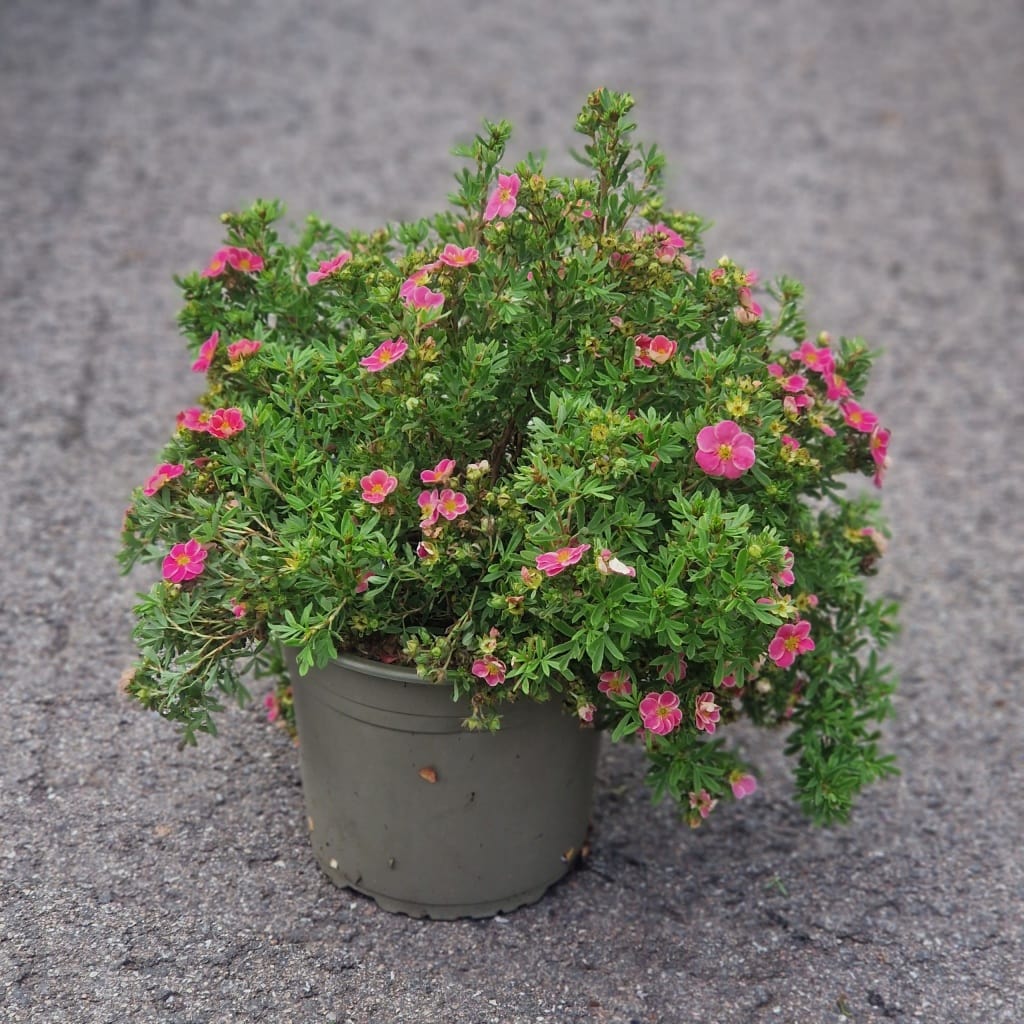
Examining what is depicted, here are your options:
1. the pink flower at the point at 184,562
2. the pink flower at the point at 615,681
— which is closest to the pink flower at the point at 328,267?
→ the pink flower at the point at 184,562

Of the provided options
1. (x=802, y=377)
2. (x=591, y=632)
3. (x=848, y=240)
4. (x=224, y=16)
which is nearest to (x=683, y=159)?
(x=848, y=240)

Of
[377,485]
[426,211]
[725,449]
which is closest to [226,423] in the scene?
[377,485]

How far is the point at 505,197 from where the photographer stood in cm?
194

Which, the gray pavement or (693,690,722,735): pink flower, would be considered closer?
(693,690,722,735): pink flower

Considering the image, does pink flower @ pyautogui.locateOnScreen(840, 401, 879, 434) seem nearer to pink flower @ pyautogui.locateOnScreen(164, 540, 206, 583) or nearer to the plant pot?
the plant pot

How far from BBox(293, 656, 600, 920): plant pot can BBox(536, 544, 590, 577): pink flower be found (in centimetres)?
33

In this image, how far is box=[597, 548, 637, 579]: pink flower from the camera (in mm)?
1712

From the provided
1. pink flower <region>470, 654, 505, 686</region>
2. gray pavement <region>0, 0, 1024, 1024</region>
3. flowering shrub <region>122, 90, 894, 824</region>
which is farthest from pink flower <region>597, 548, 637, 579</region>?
gray pavement <region>0, 0, 1024, 1024</region>

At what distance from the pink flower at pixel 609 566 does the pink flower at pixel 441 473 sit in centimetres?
26

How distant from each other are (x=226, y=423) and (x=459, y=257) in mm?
Answer: 432

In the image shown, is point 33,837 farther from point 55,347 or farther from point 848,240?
point 848,240

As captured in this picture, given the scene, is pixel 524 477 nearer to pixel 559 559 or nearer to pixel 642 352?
pixel 559 559

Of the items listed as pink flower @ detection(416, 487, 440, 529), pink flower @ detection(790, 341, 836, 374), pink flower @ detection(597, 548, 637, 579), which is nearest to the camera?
pink flower @ detection(597, 548, 637, 579)

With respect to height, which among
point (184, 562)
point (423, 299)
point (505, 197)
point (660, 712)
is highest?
point (505, 197)
